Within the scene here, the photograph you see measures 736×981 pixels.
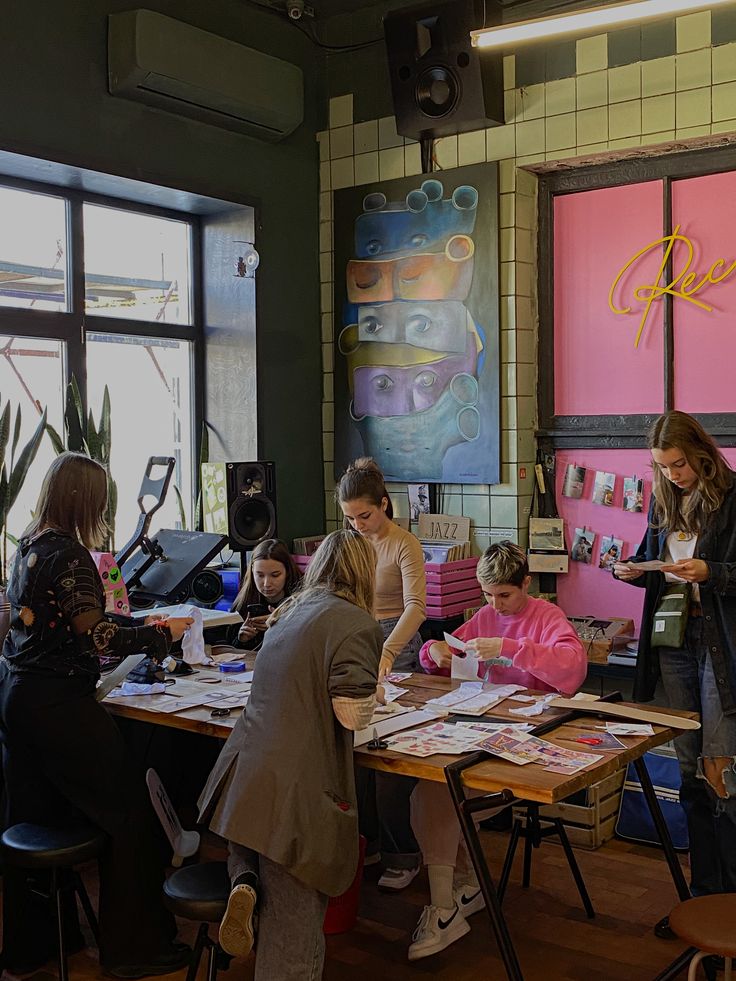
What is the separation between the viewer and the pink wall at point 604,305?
17.2 ft

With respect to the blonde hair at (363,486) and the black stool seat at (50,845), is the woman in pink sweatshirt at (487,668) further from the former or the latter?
the black stool seat at (50,845)

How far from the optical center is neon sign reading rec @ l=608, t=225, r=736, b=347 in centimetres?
→ 503

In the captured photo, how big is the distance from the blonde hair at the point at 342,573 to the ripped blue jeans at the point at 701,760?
119cm

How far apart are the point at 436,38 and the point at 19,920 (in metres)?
4.22

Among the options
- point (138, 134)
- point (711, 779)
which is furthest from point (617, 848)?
point (138, 134)

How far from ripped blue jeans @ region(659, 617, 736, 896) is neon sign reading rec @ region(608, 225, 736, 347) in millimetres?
1969

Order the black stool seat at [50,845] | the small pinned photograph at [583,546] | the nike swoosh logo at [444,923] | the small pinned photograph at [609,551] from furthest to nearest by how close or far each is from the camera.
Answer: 1. the small pinned photograph at [583,546]
2. the small pinned photograph at [609,551]
3. the nike swoosh logo at [444,923]
4. the black stool seat at [50,845]

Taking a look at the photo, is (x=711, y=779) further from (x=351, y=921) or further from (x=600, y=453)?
(x=600, y=453)

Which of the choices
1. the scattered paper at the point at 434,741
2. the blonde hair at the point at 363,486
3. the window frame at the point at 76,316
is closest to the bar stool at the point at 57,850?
the scattered paper at the point at 434,741

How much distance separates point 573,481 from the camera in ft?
18.1

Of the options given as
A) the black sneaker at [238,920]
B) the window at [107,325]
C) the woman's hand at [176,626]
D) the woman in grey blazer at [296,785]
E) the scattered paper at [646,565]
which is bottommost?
the black sneaker at [238,920]

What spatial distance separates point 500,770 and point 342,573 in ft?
2.25

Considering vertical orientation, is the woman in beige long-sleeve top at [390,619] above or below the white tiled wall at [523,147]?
below

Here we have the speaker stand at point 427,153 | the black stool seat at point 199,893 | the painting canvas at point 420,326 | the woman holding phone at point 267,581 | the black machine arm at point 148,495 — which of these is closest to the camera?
the black stool seat at point 199,893
